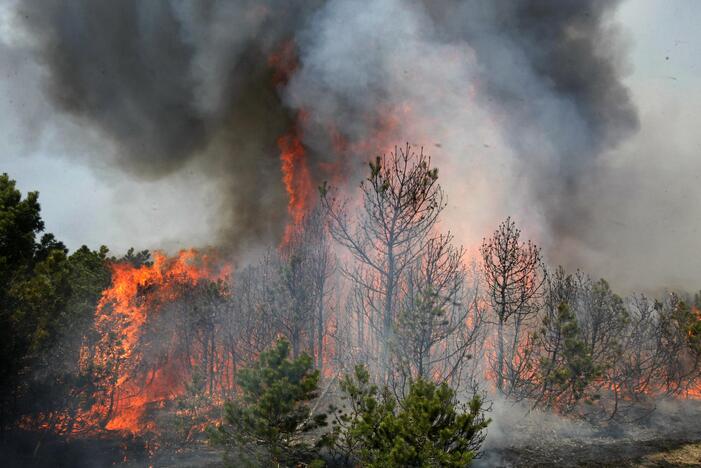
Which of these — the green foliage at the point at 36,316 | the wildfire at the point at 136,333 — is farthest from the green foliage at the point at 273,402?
the wildfire at the point at 136,333

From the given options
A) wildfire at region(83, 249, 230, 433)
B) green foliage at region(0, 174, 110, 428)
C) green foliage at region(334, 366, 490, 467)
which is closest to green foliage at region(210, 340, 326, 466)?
green foliage at region(334, 366, 490, 467)

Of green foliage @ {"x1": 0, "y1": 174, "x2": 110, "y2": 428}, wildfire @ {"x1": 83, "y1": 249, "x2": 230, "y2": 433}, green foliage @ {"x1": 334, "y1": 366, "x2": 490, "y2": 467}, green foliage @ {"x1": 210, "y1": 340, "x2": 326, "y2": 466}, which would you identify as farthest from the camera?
wildfire @ {"x1": 83, "y1": 249, "x2": 230, "y2": 433}

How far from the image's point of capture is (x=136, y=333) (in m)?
27.0

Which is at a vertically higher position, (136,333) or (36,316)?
(136,333)

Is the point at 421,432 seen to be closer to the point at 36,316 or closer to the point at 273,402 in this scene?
the point at 273,402

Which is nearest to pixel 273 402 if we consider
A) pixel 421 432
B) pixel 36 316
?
pixel 421 432

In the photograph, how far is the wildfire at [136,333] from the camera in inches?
668

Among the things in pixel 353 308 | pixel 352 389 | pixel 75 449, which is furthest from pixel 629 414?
pixel 75 449

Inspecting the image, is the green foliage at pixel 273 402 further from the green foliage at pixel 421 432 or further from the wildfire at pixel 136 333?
the wildfire at pixel 136 333

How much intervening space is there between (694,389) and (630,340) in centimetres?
645

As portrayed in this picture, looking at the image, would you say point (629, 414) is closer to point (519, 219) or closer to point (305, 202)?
point (519, 219)

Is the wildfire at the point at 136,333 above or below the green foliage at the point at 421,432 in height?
above

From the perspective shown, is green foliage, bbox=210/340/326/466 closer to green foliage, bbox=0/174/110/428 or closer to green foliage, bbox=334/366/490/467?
green foliage, bbox=334/366/490/467

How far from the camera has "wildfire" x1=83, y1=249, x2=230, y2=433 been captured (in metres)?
17.0
